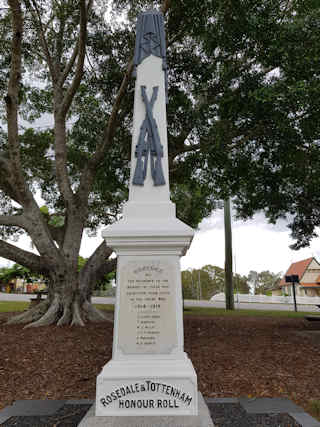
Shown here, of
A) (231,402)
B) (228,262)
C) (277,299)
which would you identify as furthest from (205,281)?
(231,402)

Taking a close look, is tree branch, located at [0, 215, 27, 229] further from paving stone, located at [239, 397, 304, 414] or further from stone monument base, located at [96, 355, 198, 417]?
paving stone, located at [239, 397, 304, 414]

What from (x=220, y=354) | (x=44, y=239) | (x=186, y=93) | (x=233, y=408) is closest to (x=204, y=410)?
(x=233, y=408)

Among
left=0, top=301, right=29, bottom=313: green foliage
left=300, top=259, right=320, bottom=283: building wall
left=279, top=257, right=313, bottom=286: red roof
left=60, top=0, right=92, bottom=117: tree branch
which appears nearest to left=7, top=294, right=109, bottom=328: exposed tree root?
left=0, top=301, right=29, bottom=313: green foliage

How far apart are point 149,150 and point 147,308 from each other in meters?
2.31

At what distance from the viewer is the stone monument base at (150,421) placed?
338cm

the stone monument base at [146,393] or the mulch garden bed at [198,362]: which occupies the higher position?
the stone monument base at [146,393]

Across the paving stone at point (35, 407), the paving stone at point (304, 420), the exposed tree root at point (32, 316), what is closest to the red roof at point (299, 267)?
the exposed tree root at point (32, 316)

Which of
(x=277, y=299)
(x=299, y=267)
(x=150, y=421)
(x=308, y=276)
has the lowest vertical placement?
(x=277, y=299)

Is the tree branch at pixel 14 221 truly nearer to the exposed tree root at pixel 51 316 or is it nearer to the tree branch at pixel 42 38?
the exposed tree root at pixel 51 316

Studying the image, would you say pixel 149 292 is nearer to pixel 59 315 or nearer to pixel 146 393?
pixel 146 393

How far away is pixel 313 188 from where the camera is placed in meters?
10.0

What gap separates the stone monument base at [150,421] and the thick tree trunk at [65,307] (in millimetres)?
6381

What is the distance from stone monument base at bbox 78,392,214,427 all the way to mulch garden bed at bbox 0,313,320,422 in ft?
5.41

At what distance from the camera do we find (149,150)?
195 inches
